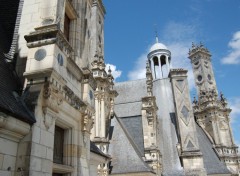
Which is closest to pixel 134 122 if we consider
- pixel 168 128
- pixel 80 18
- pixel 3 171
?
pixel 168 128

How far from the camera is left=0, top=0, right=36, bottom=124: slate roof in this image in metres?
4.07

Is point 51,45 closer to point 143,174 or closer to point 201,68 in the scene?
point 143,174

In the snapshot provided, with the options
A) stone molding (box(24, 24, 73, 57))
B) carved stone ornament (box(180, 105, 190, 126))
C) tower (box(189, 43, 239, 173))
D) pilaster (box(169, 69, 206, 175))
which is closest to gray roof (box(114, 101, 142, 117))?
pilaster (box(169, 69, 206, 175))

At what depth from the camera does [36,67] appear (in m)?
4.90

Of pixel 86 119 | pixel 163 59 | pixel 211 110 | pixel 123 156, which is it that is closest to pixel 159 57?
pixel 163 59

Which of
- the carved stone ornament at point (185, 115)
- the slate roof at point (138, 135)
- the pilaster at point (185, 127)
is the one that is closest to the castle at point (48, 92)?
the slate roof at point (138, 135)

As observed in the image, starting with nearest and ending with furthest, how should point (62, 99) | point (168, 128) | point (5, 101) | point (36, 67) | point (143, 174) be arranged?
point (5, 101)
point (36, 67)
point (62, 99)
point (143, 174)
point (168, 128)

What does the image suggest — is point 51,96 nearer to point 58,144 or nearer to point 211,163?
point 58,144

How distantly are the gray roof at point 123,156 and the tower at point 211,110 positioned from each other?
13.2 m

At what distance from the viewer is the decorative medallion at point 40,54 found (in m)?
5.00

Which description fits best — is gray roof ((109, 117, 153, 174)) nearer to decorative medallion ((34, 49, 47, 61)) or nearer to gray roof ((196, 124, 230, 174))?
gray roof ((196, 124, 230, 174))

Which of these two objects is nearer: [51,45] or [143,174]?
[51,45]

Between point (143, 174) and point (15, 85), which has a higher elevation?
point (15, 85)

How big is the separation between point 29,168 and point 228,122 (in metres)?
29.2
